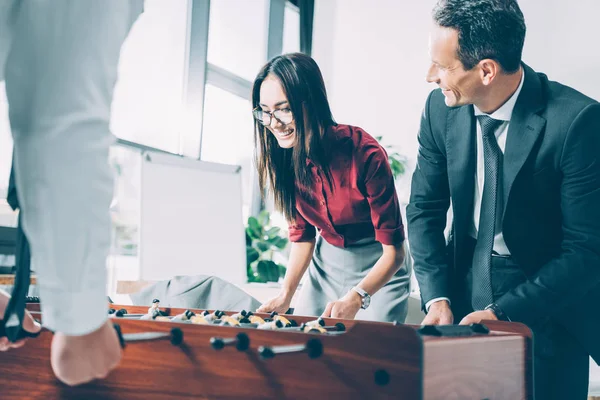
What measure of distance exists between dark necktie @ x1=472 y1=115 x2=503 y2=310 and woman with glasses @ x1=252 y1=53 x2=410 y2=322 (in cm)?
30

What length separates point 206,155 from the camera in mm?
4078

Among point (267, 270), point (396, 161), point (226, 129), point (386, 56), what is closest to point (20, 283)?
point (267, 270)

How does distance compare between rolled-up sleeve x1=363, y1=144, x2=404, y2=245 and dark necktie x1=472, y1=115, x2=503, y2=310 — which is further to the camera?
rolled-up sleeve x1=363, y1=144, x2=404, y2=245

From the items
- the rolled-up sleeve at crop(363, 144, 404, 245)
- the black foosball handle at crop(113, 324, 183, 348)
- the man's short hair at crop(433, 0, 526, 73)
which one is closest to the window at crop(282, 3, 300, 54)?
the rolled-up sleeve at crop(363, 144, 404, 245)

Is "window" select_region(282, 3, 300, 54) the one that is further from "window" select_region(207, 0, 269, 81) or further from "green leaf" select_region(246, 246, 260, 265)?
"green leaf" select_region(246, 246, 260, 265)

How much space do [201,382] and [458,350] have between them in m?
0.47

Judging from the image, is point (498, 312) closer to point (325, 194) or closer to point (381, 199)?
point (381, 199)

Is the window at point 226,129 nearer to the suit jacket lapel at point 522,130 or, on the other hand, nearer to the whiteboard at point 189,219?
the whiteboard at point 189,219

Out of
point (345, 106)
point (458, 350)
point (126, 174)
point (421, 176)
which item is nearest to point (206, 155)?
point (126, 174)

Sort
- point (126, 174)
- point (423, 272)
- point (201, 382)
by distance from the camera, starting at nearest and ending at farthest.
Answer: point (201, 382) → point (423, 272) → point (126, 174)

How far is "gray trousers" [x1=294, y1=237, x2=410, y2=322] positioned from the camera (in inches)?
75.2

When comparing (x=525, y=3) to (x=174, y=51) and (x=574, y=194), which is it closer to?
(x=174, y=51)

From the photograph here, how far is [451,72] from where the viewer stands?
1524mm

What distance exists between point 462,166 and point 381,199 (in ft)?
0.98
